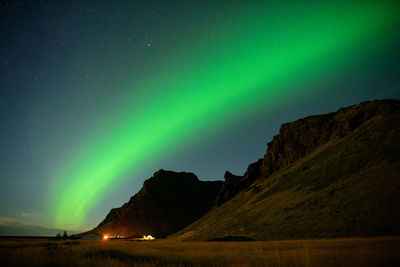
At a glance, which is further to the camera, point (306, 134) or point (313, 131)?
point (306, 134)

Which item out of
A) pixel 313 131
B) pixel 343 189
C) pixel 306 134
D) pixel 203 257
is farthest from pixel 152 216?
pixel 203 257

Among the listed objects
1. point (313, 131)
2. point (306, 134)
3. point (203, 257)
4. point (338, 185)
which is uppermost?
point (313, 131)

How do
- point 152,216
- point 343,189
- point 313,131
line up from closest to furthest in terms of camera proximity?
point 343,189
point 313,131
point 152,216

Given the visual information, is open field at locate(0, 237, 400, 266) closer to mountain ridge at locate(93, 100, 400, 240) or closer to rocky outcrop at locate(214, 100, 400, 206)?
mountain ridge at locate(93, 100, 400, 240)

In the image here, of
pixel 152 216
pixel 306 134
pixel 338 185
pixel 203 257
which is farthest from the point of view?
pixel 152 216

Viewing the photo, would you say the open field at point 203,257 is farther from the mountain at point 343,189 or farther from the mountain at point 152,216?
the mountain at point 152,216

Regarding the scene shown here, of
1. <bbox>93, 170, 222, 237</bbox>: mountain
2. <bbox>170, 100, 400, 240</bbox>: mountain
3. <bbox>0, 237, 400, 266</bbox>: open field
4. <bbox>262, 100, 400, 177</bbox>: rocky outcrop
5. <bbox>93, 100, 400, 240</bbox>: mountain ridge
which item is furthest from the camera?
<bbox>93, 170, 222, 237</bbox>: mountain

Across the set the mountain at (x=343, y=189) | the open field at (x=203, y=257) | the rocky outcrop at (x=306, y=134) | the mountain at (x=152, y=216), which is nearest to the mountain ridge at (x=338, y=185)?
the mountain at (x=343, y=189)

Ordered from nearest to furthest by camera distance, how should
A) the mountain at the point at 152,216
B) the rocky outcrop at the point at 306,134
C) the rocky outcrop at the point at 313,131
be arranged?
the rocky outcrop at the point at 313,131 → the rocky outcrop at the point at 306,134 → the mountain at the point at 152,216

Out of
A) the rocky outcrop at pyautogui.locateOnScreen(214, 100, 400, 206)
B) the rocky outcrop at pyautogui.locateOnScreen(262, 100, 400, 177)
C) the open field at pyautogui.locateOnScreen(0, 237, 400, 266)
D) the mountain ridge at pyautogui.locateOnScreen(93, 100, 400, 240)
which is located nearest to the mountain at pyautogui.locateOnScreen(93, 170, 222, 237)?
the rocky outcrop at pyautogui.locateOnScreen(214, 100, 400, 206)

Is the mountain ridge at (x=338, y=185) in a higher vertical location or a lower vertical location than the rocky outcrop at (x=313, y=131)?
lower

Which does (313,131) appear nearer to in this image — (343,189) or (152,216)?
(343,189)

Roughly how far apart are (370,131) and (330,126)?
110 ft

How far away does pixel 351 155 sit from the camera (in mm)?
62219
